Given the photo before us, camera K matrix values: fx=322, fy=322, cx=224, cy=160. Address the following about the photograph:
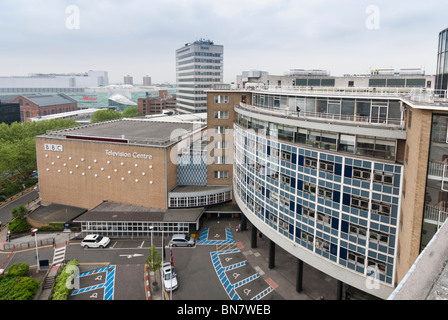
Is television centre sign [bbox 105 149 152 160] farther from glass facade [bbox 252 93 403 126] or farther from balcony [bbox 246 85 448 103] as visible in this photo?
glass facade [bbox 252 93 403 126]

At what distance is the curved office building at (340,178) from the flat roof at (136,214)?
51.8 ft

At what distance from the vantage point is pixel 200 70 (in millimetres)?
158250

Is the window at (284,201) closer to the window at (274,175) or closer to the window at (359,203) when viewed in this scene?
the window at (274,175)

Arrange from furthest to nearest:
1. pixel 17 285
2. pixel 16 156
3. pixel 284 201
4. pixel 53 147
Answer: pixel 16 156 < pixel 53 147 < pixel 284 201 < pixel 17 285

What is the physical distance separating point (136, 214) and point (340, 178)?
32618 mm

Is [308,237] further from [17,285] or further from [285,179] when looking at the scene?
[17,285]

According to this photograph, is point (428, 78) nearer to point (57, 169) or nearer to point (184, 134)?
point (184, 134)

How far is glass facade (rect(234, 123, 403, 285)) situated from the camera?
2592 centimetres

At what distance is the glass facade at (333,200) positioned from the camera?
25.9 meters

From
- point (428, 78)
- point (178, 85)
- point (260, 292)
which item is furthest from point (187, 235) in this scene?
point (178, 85)

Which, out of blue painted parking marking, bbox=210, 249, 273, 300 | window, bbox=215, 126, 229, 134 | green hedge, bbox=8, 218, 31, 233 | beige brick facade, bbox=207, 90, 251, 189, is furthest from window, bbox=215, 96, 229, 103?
green hedge, bbox=8, 218, 31, 233

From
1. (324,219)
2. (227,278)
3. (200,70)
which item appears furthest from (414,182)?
(200,70)

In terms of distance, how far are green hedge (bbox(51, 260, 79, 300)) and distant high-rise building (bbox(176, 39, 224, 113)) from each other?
410 feet

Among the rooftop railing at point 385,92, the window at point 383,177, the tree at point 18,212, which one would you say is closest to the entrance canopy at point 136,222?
the tree at point 18,212
